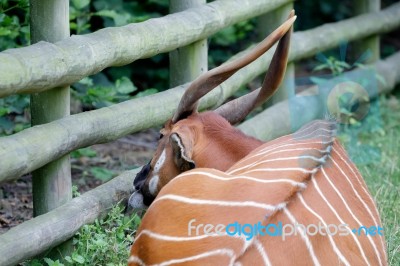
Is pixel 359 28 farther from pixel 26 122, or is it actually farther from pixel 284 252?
pixel 284 252

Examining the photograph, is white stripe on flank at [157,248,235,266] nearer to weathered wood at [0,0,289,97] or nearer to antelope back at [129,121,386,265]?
antelope back at [129,121,386,265]

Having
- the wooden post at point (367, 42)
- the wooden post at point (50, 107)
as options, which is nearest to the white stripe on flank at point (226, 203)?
the wooden post at point (50, 107)

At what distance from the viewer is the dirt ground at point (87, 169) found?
4.42 meters

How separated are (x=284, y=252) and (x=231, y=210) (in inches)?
9.1

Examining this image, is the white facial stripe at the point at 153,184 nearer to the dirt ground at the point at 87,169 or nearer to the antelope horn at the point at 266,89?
the antelope horn at the point at 266,89

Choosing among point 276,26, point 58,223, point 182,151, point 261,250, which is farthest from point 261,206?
point 276,26

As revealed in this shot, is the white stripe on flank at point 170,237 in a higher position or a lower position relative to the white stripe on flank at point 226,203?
lower

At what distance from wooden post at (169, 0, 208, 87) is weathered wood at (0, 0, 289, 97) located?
0.25 feet

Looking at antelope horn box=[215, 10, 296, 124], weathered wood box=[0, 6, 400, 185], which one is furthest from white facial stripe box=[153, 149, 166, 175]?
antelope horn box=[215, 10, 296, 124]

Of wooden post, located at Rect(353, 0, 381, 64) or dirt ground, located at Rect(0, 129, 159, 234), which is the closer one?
dirt ground, located at Rect(0, 129, 159, 234)

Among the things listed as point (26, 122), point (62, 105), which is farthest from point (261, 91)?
point (26, 122)

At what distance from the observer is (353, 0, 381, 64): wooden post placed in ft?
24.3

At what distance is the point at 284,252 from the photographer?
8.89ft

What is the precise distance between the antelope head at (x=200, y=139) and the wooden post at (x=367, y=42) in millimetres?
3719
